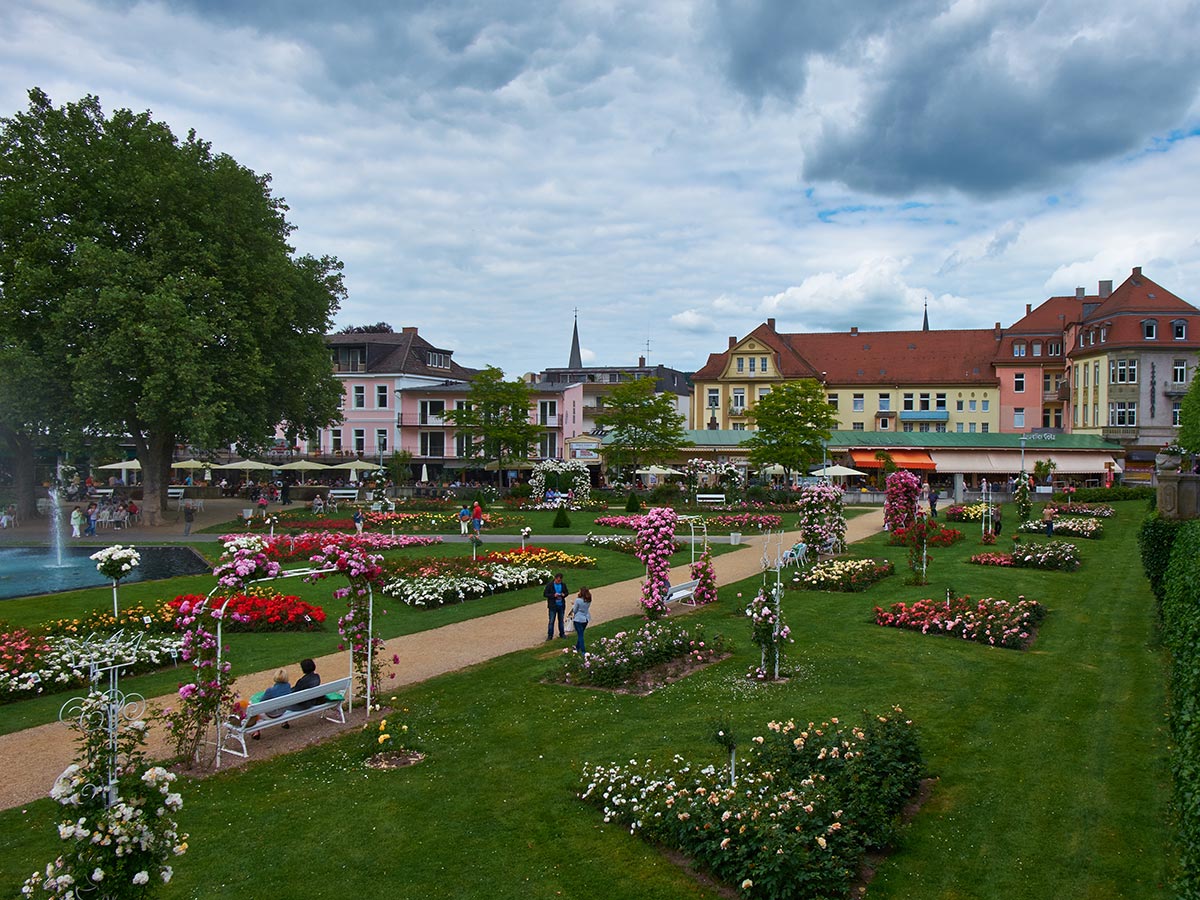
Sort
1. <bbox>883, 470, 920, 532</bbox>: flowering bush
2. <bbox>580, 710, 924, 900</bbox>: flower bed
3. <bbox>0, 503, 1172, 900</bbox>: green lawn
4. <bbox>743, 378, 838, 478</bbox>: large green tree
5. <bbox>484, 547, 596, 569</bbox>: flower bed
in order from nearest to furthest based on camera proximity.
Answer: <bbox>580, 710, 924, 900</bbox>: flower bed → <bbox>0, 503, 1172, 900</bbox>: green lawn → <bbox>484, 547, 596, 569</bbox>: flower bed → <bbox>883, 470, 920, 532</bbox>: flowering bush → <bbox>743, 378, 838, 478</bbox>: large green tree

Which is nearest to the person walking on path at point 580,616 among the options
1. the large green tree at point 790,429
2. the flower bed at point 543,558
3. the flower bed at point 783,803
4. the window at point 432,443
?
the flower bed at point 783,803

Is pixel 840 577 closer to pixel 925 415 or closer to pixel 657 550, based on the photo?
pixel 657 550

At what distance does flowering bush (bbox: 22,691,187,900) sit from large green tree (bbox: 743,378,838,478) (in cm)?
4505

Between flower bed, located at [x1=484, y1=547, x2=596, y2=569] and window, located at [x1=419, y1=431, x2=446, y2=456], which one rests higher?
window, located at [x1=419, y1=431, x2=446, y2=456]

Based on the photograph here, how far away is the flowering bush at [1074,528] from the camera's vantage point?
29.8m

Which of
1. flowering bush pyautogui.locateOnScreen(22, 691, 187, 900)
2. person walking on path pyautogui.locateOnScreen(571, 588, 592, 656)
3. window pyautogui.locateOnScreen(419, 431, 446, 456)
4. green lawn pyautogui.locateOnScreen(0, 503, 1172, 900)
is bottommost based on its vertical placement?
green lawn pyautogui.locateOnScreen(0, 503, 1172, 900)

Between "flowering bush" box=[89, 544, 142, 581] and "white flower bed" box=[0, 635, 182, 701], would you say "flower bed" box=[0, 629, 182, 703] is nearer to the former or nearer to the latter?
"white flower bed" box=[0, 635, 182, 701]

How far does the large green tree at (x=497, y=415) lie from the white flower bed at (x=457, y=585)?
29.3 m

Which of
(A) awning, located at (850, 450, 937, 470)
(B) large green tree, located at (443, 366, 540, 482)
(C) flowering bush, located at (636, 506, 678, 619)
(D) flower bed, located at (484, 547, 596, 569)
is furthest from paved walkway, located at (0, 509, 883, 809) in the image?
(A) awning, located at (850, 450, 937, 470)

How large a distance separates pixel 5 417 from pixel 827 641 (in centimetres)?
3309

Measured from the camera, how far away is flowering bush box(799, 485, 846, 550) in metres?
24.6

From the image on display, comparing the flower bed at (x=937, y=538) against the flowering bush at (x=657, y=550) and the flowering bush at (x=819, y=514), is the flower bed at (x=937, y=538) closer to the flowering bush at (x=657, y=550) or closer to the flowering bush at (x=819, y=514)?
the flowering bush at (x=819, y=514)

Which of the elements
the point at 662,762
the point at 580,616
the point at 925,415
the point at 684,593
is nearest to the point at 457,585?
the point at 684,593

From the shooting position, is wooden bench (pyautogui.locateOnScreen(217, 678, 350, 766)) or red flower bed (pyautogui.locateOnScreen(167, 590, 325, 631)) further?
red flower bed (pyautogui.locateOnScreen(167, 590, 325, 631))
